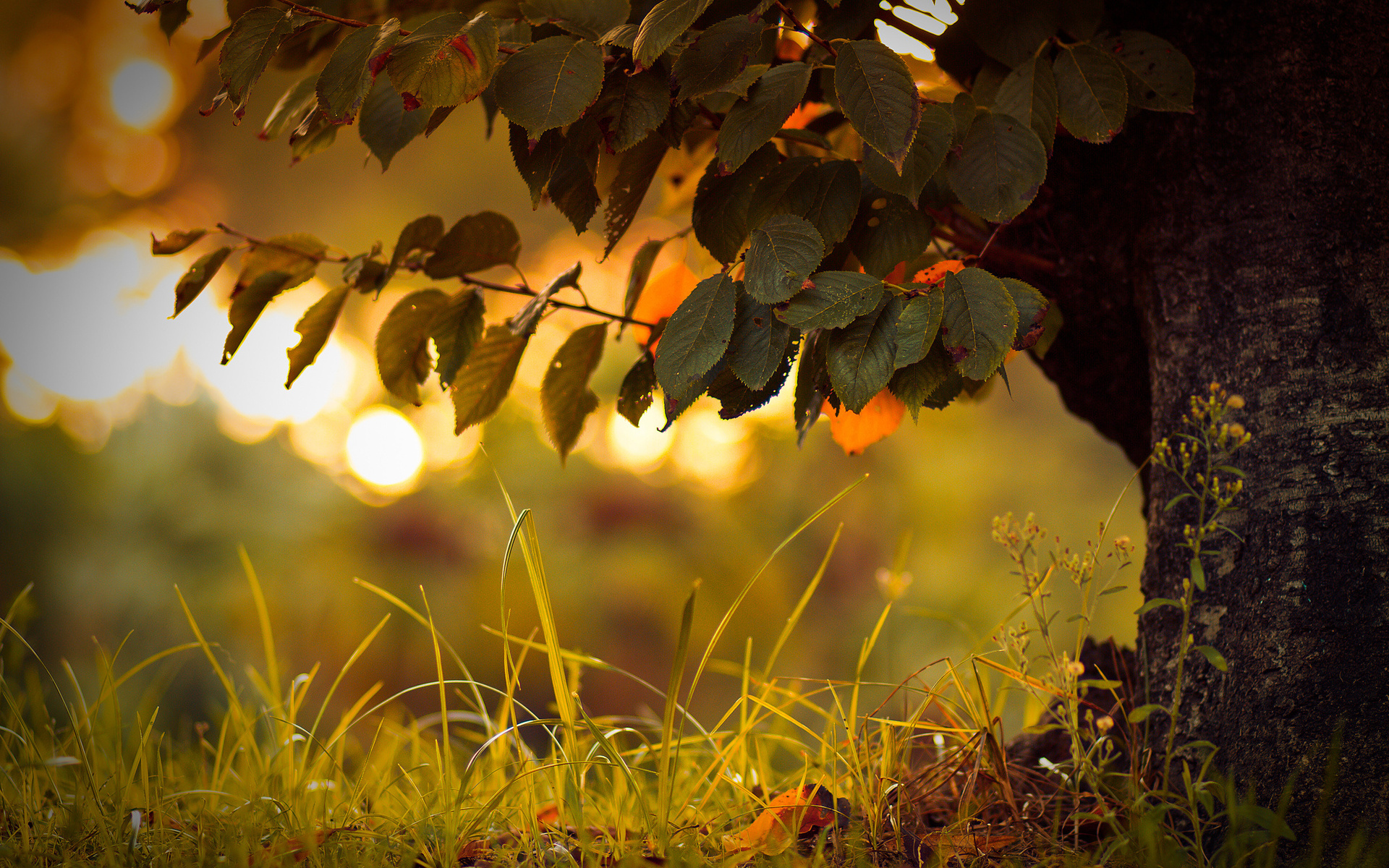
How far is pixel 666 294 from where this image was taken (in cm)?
71

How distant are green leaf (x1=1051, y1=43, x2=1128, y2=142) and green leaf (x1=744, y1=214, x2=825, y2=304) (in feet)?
0.65

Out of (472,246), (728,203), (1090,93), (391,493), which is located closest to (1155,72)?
(1090,93)

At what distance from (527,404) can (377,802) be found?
2391mm

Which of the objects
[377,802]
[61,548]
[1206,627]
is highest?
[1206,627]

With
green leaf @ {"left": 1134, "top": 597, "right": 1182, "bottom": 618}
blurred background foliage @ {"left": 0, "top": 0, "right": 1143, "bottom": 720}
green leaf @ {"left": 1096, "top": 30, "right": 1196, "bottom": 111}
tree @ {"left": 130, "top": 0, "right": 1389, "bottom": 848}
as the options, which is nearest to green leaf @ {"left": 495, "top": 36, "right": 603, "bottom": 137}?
tree @ {"left": 130, "top": 0, "right": 1389, "bottom": 848}

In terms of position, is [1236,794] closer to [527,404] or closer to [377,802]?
[377,802]

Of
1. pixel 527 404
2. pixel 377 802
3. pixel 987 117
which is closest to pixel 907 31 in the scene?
pixel 987 117

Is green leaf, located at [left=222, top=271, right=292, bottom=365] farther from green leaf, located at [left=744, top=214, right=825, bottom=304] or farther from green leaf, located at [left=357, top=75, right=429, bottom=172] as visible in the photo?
green leaf, located at [left=744, top=214, right=825, bottom=304]

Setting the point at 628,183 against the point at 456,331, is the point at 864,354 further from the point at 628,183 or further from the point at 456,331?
the point at 456,331

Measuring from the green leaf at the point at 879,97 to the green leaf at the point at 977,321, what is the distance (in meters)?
0.08

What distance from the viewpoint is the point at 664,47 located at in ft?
1.36

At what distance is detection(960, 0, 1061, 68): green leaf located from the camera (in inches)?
22.0

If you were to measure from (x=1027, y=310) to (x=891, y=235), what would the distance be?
103 mm

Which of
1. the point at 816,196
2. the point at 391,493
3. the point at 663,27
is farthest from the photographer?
the point at 391,493
